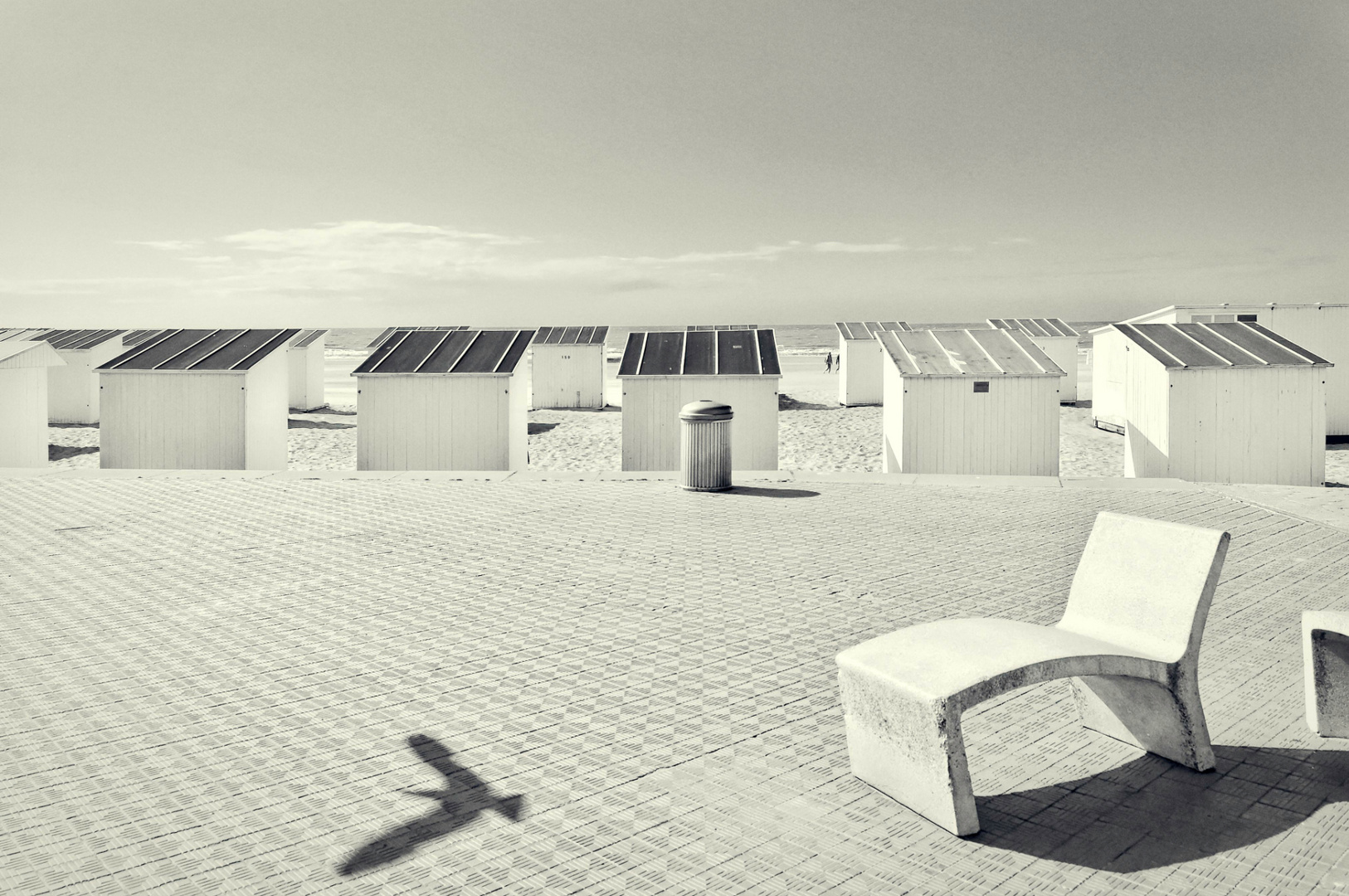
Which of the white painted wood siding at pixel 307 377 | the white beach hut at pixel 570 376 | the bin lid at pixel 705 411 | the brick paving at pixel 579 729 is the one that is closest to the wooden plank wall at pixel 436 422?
the bin lid at pixel 705 411

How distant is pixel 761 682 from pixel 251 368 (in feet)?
43.8

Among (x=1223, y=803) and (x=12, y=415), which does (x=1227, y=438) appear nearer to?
(x=1223, y=803)

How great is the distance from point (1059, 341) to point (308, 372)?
→ 28.2 metres

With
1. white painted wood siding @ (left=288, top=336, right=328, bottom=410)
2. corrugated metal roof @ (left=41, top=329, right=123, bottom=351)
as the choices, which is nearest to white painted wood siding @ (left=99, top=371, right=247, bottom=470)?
corrugated metal roof @ (left=41, top=329, right=123, bottom=351)

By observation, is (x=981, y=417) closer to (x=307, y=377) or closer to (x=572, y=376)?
(x=572, y=376)

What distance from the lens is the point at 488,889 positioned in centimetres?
286

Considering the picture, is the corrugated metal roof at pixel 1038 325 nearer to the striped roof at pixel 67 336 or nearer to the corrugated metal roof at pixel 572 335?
the corrugated metal roof at pixel 572 335

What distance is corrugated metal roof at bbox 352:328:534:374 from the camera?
1564 centimetres

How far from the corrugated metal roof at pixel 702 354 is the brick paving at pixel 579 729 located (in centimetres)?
816

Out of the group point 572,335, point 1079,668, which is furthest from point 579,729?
point 572,335

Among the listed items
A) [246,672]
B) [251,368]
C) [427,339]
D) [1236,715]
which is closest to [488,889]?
[246,672]

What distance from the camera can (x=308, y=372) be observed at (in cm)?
3400

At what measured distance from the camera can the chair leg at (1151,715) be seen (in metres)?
3.62

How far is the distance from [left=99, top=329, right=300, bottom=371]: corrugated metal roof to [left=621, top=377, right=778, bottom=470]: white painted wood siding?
6641 millimetres
